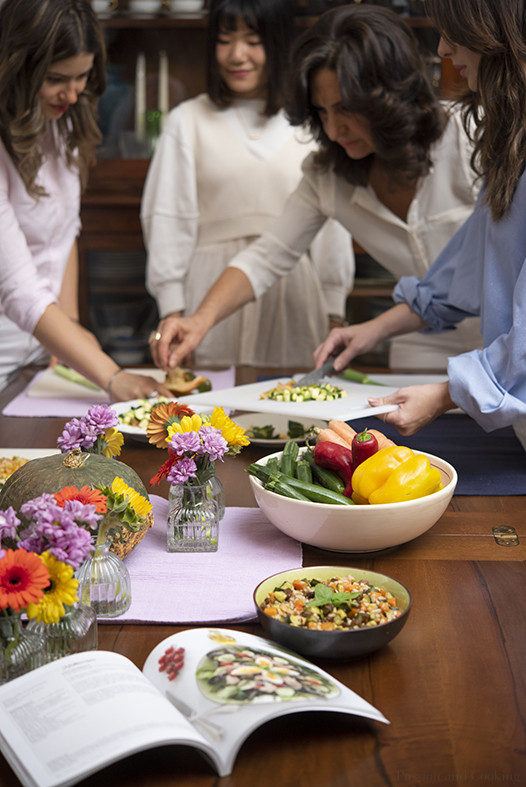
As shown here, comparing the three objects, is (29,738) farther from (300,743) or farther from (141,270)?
(141,270)

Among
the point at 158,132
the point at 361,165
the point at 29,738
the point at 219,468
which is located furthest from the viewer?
the point at 158,132

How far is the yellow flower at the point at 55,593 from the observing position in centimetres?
82

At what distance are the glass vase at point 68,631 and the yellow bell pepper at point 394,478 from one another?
45 centimetres

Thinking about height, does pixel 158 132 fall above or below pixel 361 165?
below

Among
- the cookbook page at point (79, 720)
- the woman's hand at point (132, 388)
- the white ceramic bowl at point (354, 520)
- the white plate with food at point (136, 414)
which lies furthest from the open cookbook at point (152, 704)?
Answer: the woman's hand at point (132, 388)

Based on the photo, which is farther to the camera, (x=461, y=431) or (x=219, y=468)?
(x=461, y=431)

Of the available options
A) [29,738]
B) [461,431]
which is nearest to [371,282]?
[461,431]

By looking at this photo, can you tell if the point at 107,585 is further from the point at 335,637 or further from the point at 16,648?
the point at 335,637

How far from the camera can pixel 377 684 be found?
90cm

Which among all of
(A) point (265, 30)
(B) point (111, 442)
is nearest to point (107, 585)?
(B) point (111, 442)

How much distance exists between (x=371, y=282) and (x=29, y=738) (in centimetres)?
357

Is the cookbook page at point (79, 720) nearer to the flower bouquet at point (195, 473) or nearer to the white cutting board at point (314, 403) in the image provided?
the flower bouquet at point (195, 473)

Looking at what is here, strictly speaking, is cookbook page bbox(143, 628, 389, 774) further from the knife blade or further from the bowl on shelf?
the knife blade

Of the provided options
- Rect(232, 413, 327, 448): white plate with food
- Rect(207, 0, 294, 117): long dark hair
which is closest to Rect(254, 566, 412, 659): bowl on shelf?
Rect(232, 413, 327, 448): white plate with food
